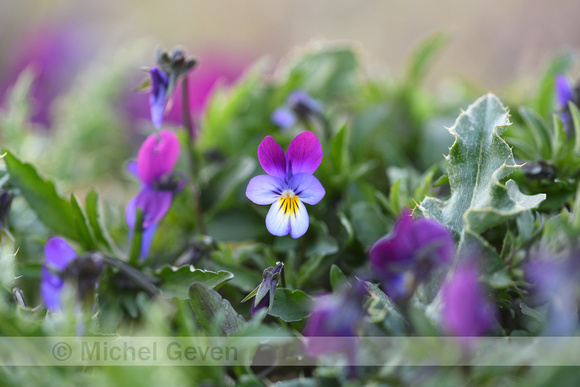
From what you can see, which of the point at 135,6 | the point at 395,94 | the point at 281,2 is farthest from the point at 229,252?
the point at 135,6


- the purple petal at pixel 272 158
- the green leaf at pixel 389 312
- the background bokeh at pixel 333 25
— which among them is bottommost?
the background bokeh at pixel 333 25

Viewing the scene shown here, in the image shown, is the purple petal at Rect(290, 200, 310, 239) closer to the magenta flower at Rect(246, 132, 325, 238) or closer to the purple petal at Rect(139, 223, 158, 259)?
the magenta flower at Rect(246, 132, 325, 238)

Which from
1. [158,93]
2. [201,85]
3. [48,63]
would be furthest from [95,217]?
[48,63]

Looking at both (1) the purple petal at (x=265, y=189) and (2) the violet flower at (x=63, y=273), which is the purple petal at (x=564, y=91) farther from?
(2) the violet flower at (x=63, y=273)

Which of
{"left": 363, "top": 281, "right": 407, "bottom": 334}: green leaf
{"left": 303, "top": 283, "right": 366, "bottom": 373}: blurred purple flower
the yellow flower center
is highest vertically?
the yellow flower center

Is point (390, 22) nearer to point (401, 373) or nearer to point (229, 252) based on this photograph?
point (229, 252)

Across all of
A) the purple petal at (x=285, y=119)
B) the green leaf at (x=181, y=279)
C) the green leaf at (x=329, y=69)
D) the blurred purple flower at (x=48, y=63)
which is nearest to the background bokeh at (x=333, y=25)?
the blurred purple flower at (x=48, y=63)

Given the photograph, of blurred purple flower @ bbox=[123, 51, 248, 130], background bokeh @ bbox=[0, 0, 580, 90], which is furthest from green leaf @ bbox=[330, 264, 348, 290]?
background bokeh @ bbox=[0, 0, 580, 90]
